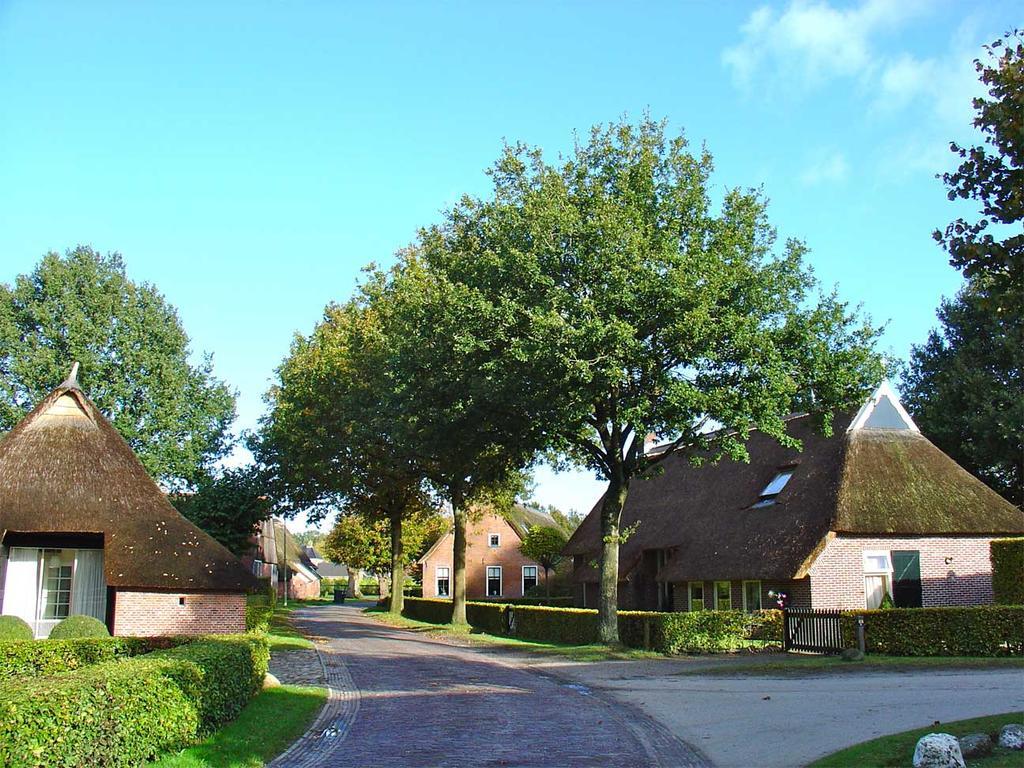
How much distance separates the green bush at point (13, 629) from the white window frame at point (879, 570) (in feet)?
80.3

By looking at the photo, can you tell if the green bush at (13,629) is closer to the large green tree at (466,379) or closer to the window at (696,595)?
the large green tree at (466,379)

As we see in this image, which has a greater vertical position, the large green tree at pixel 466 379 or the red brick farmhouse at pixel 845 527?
the large green tree at pixel 466 379

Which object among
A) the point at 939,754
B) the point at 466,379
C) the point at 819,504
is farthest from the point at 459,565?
the point at 939,754

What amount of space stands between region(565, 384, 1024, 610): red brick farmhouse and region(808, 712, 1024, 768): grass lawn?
56.4 feet

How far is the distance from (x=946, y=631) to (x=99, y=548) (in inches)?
980

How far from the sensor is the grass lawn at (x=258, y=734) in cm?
1198

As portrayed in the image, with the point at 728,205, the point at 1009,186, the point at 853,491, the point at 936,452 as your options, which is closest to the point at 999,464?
the point at 936,452

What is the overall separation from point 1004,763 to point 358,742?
28.6 ft

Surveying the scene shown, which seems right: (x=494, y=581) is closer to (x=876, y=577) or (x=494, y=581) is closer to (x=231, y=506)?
(x=231, y=506)

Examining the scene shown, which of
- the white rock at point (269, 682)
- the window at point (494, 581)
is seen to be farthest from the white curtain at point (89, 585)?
the window at point (494, 581)

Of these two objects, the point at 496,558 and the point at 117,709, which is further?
the point at 496,558

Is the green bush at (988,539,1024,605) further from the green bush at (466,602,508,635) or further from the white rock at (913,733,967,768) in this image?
the green bush at (466,602,508,635)

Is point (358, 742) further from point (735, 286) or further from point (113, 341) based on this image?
point (113, 341)

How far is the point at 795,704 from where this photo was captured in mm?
16156
